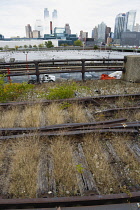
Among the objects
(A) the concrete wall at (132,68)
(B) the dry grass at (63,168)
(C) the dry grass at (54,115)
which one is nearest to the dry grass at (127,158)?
(B) the dry grass at (63,168)

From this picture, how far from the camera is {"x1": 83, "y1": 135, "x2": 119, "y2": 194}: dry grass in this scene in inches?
121

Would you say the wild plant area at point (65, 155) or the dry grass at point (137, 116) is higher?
the dry grass at point (137, 116)

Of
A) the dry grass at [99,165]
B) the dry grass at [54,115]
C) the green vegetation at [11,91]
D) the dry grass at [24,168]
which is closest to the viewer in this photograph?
the dry grass at [24,168]

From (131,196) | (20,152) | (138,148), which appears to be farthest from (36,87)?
(131,196)

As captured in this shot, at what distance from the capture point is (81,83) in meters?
10.0

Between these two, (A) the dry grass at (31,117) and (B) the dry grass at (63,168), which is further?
(A) the dry grass at (31,117)

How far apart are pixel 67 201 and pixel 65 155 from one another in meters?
1.18

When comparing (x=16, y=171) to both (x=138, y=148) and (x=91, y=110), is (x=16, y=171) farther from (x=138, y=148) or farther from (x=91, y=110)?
(x=91, y=110)

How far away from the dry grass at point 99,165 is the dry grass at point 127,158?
0.36 m

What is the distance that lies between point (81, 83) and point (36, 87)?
104 inches

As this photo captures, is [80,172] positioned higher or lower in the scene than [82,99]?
lower

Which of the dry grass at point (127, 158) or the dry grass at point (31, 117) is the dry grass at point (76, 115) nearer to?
the dry grass at point (31, 117)

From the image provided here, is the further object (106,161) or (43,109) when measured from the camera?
(43,109)

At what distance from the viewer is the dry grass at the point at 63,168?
3.00m
